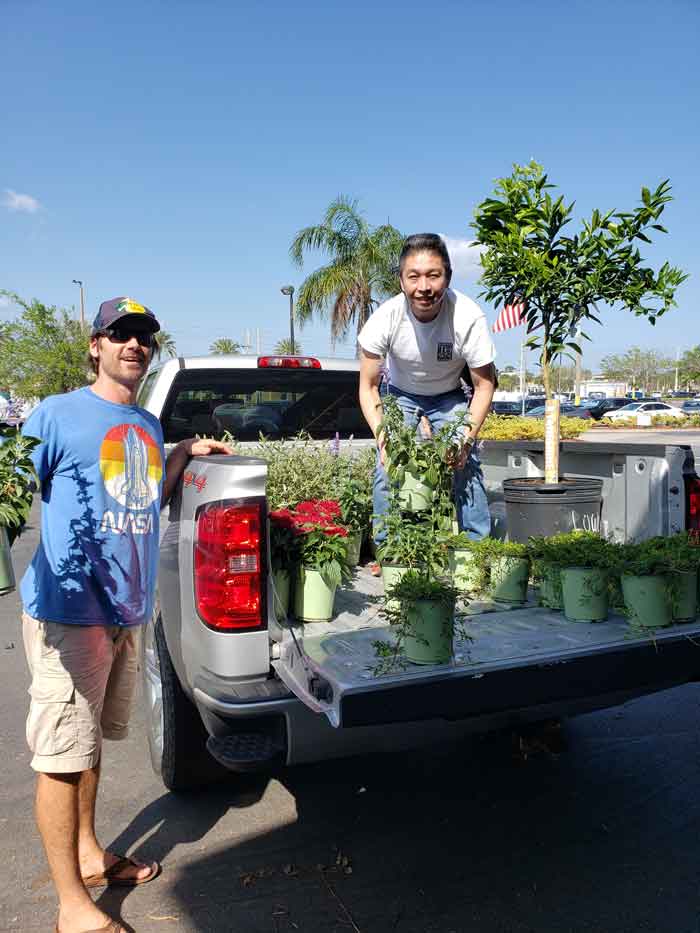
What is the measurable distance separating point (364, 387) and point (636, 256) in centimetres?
177

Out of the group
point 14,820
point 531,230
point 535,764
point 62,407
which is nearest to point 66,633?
point 62,407

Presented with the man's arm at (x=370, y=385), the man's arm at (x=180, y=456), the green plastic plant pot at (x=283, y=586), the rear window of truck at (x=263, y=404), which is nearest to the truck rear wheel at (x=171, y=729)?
the green plastic plant pot at (x=283, y=586)

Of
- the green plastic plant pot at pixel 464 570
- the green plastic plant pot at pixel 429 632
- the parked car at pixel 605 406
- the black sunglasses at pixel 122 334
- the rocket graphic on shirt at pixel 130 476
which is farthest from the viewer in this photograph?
the parked car at pixel 605 406

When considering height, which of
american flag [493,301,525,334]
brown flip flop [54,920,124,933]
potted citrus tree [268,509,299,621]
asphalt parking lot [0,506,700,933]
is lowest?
asphalt parking lot [0,506,700,933]

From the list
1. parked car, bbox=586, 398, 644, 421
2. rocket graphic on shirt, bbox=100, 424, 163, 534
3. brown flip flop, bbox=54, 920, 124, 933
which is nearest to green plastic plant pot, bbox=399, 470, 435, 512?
rocket graphic on shirt, bbox=100, 424, 163, 534

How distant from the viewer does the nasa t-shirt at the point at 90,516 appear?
252 centimetres

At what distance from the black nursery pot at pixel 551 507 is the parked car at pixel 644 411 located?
4088cm

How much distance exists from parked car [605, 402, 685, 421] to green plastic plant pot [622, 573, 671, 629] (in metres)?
42.1

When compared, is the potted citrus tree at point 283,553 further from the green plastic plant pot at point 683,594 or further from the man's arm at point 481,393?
the green plastic plant pot at point 683,594

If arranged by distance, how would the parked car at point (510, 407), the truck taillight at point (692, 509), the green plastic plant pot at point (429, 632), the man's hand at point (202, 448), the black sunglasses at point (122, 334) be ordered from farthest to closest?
the parked car at point (510, 407)
the truck taillight at point (692, 509)
the man's hand at point (202, 448)
the black sunglasses at point (122, 334)
the green plastic plant pot at point (429, 632)

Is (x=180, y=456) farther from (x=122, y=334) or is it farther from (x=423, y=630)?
(x=423, y=630)

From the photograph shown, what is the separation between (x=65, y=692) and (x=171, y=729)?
0.83 m

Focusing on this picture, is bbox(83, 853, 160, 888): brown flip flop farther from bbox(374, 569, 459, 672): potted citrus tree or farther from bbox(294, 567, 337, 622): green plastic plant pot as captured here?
bbox(374, 569, 459, 672): potted citrus tree

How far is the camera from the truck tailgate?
2.35 meters
